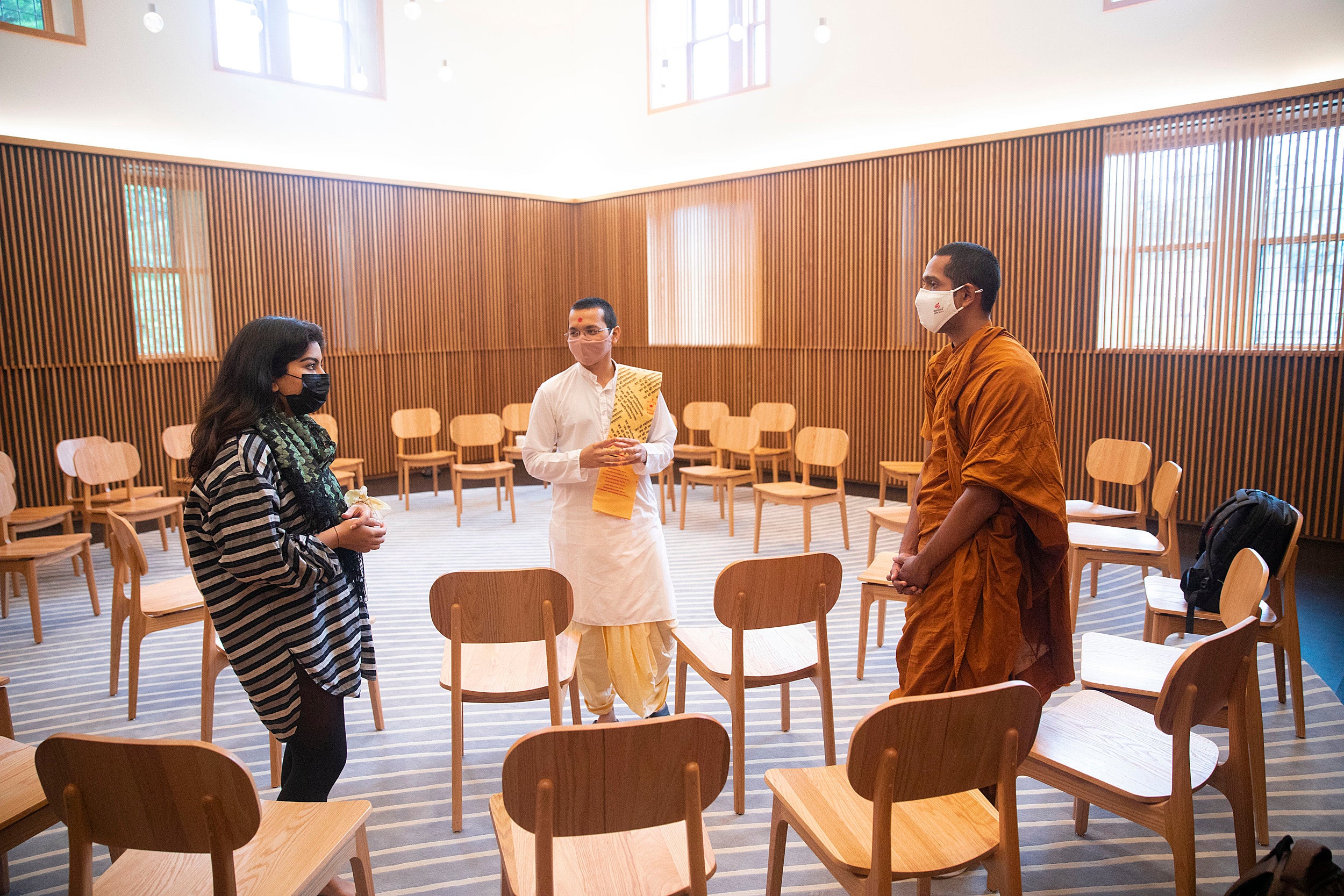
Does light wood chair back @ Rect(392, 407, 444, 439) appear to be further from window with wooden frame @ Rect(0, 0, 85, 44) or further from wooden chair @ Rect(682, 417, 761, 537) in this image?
window with wooden frame @ Rect(0, 0, 85, 44)

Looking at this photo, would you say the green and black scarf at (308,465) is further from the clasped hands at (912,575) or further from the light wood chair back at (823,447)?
the light wood chair back at (823,447)

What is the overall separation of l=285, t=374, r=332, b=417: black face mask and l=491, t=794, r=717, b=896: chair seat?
45.5 inches

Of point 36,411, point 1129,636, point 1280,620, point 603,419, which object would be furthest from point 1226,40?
point 36,411

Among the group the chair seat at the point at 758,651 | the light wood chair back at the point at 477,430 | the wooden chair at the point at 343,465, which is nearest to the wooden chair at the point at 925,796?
the chair seat at the point at 758,651

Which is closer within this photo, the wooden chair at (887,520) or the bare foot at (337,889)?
the bare foot at (337,889)

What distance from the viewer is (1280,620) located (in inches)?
122

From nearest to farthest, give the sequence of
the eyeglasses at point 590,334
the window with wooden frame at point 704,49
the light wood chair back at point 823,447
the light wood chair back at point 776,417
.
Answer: the eyeglasses at point 590,334
the light wood chair back at point 823,447
the light wood chair back at point 776,417
the window with wooden frame at point 704,49

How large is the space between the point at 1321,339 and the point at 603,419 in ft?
19.1

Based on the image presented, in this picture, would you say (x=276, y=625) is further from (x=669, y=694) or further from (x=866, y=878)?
(x=669, y=694)

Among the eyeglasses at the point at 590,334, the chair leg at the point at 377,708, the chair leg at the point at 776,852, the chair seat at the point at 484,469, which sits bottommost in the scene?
the chair leg at the point at 377,708

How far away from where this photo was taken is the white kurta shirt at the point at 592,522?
3.05 meters

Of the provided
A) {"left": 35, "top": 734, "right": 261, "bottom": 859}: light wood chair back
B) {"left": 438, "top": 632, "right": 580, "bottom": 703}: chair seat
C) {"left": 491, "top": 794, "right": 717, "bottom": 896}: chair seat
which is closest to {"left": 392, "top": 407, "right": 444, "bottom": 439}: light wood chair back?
{"left": 438, "top": 632, "right": 580, "bottom": 703}: chair seat

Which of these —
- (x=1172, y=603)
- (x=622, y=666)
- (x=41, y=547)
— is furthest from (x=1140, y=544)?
(x=41, y=547)

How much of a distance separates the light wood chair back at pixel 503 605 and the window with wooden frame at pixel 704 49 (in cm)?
799
